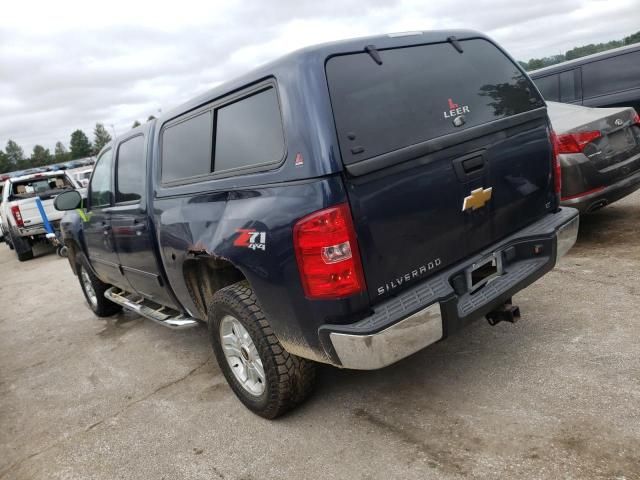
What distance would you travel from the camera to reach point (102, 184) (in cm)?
499

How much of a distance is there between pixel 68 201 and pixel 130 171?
3.90ft

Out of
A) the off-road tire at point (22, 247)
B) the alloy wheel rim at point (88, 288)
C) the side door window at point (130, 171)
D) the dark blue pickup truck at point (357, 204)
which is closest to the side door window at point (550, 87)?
the dark blue pickup truck at point (357, 204)

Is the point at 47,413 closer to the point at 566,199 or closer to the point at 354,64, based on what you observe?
the point at 354,64

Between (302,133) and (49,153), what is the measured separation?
144m

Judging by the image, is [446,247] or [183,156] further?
[183,156]

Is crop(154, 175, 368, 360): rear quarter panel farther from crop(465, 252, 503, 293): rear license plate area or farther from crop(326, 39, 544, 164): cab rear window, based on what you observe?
crop(465, 252, 503, 293): rear license plate area

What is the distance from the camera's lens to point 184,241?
337 centimetres

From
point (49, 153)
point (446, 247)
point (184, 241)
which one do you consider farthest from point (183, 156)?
point (49, 153)

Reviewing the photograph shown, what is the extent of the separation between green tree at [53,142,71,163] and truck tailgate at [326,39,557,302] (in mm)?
123494

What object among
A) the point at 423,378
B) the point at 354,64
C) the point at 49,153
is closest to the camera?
the point at 354,64

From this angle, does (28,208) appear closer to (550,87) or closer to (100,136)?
(550,87)

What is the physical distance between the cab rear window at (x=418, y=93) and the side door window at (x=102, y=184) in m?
2.94

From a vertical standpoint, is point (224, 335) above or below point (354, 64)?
below

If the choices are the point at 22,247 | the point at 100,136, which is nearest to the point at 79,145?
the point at 100,136
